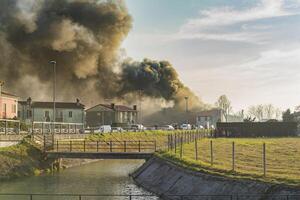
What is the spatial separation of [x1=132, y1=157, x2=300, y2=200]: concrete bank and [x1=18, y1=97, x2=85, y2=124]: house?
74423mm

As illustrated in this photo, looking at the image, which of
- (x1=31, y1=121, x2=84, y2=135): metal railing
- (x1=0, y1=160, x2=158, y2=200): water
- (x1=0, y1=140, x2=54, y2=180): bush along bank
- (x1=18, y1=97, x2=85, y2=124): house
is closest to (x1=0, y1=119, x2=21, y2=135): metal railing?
(x1=31, y1=121, x2=84, y2=135): metal railing

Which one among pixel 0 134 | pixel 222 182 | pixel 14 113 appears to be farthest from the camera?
pixel 14 113

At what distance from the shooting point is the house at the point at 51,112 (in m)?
122

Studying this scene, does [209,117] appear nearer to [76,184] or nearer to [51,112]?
[51,112]

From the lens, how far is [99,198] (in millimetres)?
37312

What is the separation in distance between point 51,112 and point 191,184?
9159 cm

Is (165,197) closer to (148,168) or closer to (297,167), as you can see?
(297,167)

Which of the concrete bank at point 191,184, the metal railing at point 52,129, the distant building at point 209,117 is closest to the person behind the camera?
the concrete bank at point 191,184

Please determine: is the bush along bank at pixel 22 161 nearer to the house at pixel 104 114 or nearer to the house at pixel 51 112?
the house at pixel 51 112

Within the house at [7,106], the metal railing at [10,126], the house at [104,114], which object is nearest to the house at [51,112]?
the house at [104,114]

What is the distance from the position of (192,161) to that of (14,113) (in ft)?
204

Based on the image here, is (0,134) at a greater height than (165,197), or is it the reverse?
(0,134)

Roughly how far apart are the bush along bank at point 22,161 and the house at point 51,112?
2426 inches

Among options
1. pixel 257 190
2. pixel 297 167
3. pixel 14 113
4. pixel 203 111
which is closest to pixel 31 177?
pixel 297 167
